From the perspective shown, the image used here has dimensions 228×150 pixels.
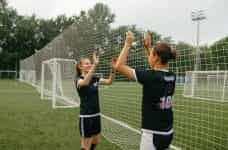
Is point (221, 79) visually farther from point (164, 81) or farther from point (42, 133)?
point (164, 81)

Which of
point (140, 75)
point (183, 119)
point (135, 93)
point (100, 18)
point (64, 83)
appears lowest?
point (183, 119)

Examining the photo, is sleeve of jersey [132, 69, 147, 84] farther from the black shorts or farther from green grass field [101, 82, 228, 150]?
green grass field [101, 82, 228, 150]

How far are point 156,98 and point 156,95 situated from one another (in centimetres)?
3

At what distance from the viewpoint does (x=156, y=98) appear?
2885 mm

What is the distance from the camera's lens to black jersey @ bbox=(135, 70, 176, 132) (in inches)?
112

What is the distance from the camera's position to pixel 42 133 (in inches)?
282

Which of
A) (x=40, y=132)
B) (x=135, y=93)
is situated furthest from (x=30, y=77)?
(x=40, y=132)

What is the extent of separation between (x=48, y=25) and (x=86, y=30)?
5034 cm

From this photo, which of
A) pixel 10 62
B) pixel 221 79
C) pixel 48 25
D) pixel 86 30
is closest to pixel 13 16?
pixel 48 25

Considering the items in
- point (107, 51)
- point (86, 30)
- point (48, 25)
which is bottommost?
point (107, 51)

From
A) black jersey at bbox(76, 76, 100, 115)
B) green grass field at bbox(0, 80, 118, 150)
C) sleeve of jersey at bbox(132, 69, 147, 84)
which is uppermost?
sleeve of jersey at bbox(132, 69, 147, 84)

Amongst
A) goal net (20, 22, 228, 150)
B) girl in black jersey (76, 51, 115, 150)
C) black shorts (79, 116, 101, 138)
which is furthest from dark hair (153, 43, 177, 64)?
goal net (20, 22, 228, 150)

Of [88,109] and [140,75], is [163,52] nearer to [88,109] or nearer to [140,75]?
[140,75]

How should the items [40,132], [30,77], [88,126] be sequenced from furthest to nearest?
[30,77] → [40,132] → [88,126]
